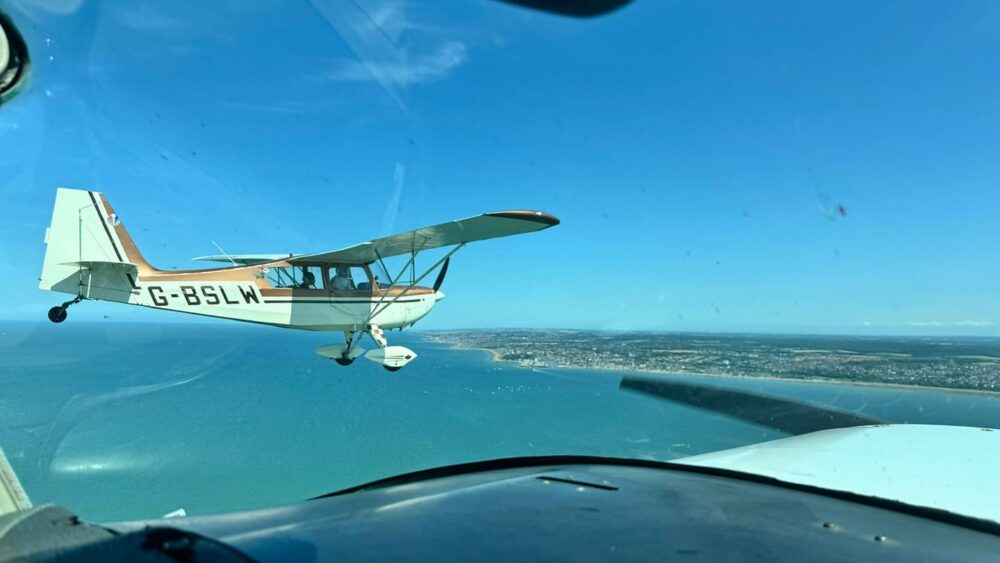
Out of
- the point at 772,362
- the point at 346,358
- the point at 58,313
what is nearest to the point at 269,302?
the point at 346,358

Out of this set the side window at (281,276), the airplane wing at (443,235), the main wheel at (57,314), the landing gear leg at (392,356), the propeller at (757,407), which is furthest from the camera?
the side window at (281,276)

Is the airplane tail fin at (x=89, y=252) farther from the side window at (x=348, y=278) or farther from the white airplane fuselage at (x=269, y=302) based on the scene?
the side window at (x=348, y=278)

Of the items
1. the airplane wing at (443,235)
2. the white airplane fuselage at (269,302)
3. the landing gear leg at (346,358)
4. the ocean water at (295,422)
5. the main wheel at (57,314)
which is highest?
the airplane wing at (443,235)

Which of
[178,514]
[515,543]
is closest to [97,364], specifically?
[178,514]

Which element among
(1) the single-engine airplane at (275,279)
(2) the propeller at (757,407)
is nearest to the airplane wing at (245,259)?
(1) the single-engine airplane at (275,279)

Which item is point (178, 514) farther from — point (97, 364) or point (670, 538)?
point (97, 364)

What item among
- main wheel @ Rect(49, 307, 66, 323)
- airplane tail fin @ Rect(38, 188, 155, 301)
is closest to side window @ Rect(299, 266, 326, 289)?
airplane tail fin @ Rect(38, 188, 155, 301)

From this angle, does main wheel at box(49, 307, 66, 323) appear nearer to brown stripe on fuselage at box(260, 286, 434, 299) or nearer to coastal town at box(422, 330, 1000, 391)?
brown stripe on fuselage at box(260, 286, 434, 299)
